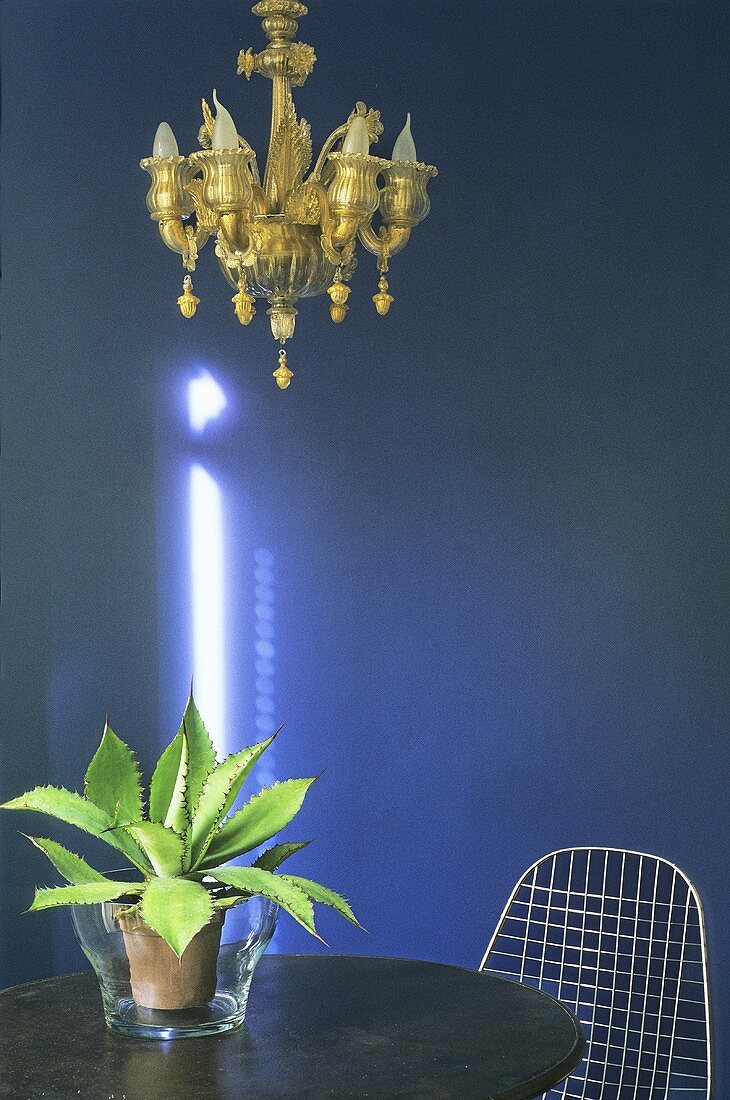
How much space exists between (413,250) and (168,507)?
87cm

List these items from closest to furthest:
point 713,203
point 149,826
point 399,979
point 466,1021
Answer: point 149,826, point 466,1021, point 399,979, point 713,203

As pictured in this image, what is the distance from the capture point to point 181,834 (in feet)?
5.42

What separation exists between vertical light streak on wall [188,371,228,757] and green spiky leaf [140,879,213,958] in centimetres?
165

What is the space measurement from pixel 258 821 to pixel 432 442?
64.7 inches

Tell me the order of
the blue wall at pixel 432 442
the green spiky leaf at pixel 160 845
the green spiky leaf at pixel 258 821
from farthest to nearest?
the blue wall at pixel 432 442
the green spiky leaf at pixel 258 821
the green spiky leaf at pixel 160 845

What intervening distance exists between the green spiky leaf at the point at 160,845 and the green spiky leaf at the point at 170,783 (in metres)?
0.06

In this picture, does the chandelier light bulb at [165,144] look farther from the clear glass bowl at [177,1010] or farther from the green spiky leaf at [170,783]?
the clear glass bowl at [177,1010]

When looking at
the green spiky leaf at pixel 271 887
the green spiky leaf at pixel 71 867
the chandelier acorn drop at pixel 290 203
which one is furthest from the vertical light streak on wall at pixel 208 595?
the green spiky leaf at pixel 271 887

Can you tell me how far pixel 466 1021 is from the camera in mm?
1713

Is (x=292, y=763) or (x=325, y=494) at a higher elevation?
(x=325, y=494)

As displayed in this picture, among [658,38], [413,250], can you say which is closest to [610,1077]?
[413,250]

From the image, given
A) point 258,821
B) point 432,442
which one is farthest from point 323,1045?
point 432,442

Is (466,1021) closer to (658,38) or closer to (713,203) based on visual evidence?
(713,203)

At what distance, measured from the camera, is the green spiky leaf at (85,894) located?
61.4 inches
